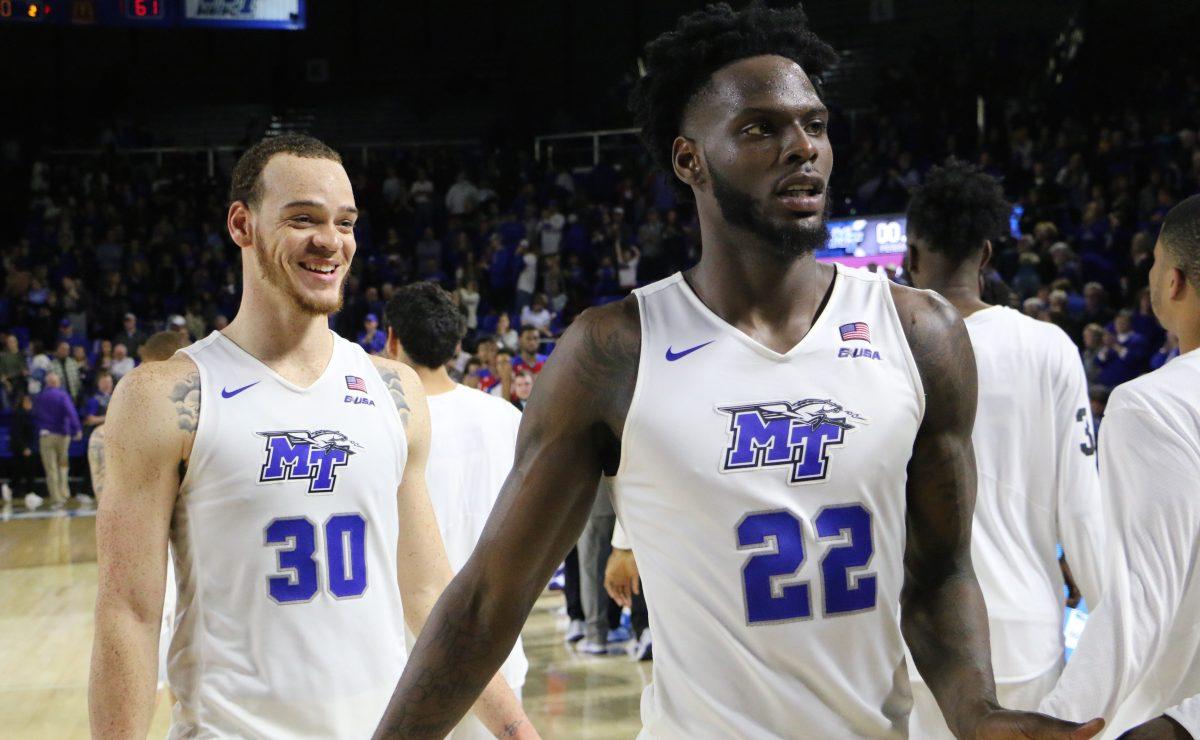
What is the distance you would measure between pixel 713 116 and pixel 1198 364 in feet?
3.35

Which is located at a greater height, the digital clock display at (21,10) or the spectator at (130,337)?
the digital clock display at (21,10)

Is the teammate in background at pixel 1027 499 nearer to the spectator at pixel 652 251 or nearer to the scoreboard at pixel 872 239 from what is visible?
the scoreboard at pixel 872 239

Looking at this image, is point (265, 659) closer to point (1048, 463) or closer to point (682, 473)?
point (682, 473)

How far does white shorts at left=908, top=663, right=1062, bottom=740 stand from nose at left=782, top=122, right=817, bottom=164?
1941 millimetres

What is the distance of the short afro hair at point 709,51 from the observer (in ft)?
7.81

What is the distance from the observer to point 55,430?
1563 cm

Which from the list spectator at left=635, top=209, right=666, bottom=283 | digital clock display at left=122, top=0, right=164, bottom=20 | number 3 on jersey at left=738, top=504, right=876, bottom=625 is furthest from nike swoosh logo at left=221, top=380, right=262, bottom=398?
spectator at left=635, top=209, right=666, bottom=283

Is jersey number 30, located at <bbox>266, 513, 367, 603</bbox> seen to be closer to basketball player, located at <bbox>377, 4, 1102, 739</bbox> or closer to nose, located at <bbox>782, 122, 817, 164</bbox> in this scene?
basketball player, located at <bbox>377, 4, 1102, 739</bbox>

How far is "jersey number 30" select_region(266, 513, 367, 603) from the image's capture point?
2979 mm

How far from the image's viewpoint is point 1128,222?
1294 centimetres

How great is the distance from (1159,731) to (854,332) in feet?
2.66

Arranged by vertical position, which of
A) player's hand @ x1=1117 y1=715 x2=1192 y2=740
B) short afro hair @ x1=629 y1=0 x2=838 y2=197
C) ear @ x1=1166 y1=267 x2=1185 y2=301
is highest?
short afro hair @ x1=629 y1=0 x2=838 y2=197

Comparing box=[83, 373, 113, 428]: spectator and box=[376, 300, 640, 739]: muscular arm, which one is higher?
box=[376, 300, 640, 739]: muscular arm

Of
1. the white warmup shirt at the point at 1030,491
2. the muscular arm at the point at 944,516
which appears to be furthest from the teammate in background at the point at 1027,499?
the muscular arm at the point at 944,516
